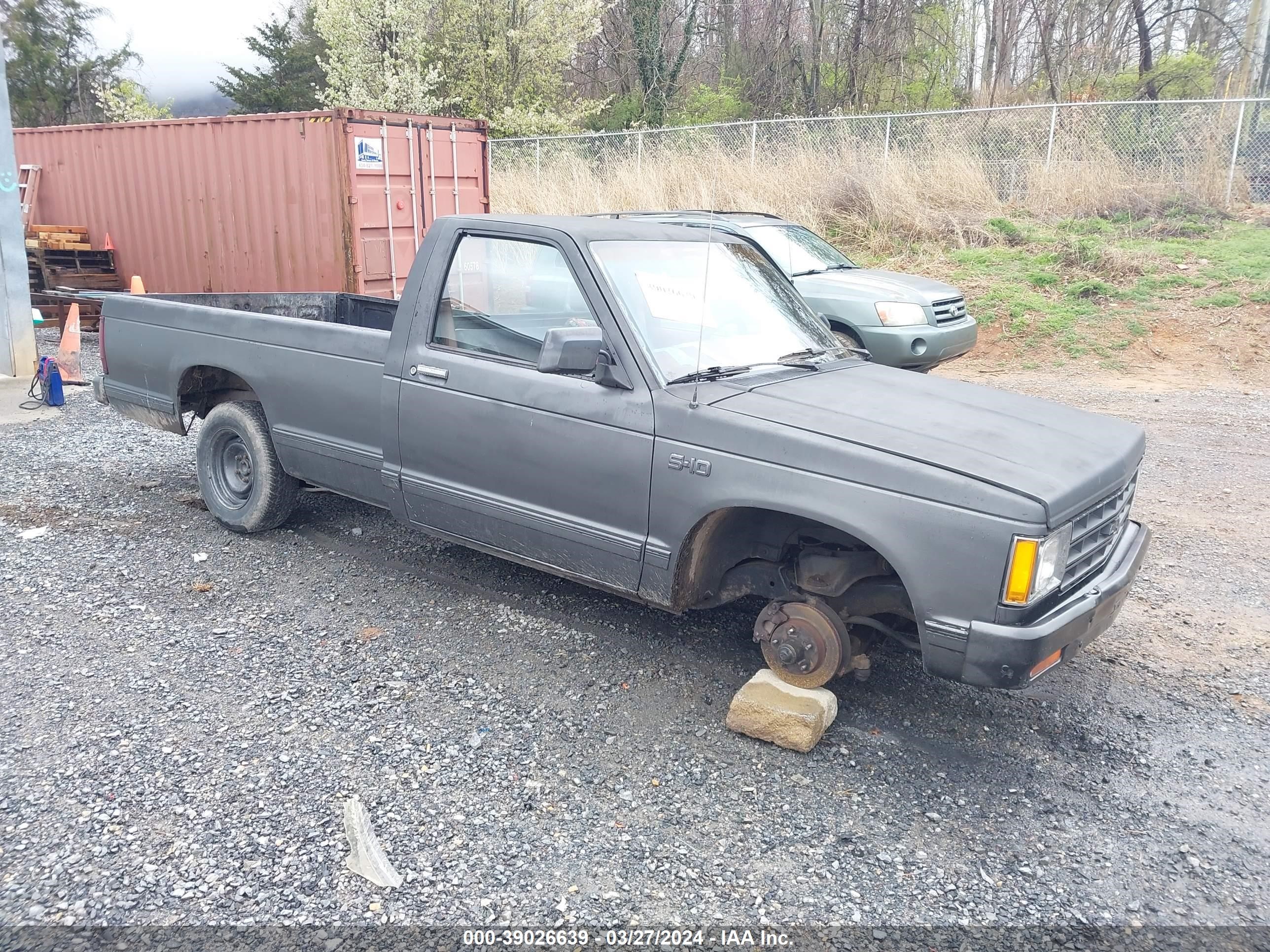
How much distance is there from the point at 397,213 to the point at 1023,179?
10184mm

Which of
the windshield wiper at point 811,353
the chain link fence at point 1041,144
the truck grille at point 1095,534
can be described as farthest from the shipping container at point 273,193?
the truck grille at point 1095,534

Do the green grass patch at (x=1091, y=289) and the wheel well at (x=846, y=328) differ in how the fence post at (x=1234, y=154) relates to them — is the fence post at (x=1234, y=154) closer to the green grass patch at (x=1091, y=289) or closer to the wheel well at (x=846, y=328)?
the green grass patch at (x=1091, y=289)

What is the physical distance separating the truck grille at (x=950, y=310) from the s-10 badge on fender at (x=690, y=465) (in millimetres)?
6515

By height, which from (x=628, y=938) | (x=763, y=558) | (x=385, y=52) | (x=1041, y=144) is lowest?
(x=628, y=938)

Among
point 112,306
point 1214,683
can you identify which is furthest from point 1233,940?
point 112,306

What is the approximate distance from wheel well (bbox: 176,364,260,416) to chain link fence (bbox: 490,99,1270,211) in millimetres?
13013

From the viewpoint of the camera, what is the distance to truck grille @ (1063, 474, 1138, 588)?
10.8 ft

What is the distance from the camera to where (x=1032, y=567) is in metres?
3.02

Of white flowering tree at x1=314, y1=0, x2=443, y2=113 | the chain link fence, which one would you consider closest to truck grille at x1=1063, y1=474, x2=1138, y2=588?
the chain link fence

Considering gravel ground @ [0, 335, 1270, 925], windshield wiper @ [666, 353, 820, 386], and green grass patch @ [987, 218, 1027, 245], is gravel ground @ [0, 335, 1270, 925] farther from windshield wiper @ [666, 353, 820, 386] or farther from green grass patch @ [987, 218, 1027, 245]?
green grass patch @ [987, 218, 1027, 245]

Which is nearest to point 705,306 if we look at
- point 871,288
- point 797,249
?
point 871,288

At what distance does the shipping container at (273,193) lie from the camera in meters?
11.4

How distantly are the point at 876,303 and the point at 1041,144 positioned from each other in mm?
8380

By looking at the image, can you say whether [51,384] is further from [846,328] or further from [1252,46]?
[1252,46]
